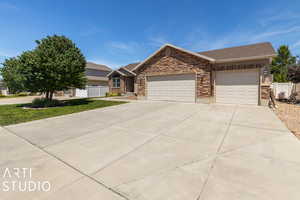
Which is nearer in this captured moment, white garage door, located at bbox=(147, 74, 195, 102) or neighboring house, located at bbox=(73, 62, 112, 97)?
white garage door, located at bbox=(147, 74, 195, 102)

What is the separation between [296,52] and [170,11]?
115ft

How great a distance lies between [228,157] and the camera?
108 inches

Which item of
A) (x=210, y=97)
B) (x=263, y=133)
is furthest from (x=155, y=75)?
(x=263, y=133)

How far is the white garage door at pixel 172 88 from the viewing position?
1102 centimetres

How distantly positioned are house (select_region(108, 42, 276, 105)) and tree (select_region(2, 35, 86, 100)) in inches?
239

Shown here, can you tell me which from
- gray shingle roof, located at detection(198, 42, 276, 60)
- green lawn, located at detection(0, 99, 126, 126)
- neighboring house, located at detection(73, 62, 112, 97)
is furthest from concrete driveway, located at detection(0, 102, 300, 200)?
neighboring house, located at detection(73, 62, 112, 97)

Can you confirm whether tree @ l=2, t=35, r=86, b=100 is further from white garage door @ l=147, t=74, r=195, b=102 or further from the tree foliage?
the tree foliage

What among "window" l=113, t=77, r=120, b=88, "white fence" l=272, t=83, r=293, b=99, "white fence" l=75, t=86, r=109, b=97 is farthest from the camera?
"window" l=113, t=77, r=120, b=88

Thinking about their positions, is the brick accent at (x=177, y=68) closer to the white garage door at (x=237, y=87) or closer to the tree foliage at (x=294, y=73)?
the white garage door at (x=237, y=87)

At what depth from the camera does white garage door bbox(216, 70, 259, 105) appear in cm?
907

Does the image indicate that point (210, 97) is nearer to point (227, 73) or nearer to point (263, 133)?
point (227, 73)

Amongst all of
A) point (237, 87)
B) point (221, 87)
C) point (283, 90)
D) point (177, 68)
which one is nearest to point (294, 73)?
point (283, 90)

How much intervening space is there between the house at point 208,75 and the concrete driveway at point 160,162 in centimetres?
568

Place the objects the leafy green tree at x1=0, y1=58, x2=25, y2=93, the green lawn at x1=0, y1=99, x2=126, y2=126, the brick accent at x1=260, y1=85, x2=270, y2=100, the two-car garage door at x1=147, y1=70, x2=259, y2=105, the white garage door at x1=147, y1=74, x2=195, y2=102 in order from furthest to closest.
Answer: the white garage door at x1=147, y1=74, x2=195, y2=102 → the leafy green tree at x1=0, y1=58, x2=25, y2=93 → the two-car garage door at x1=147, y1=70, x2=259, y2=105 → the brick accent at x1=260, y1=85, x2=270, y2=100 → the green lawn at x1=0, y1=99, x2=126, y2=126
